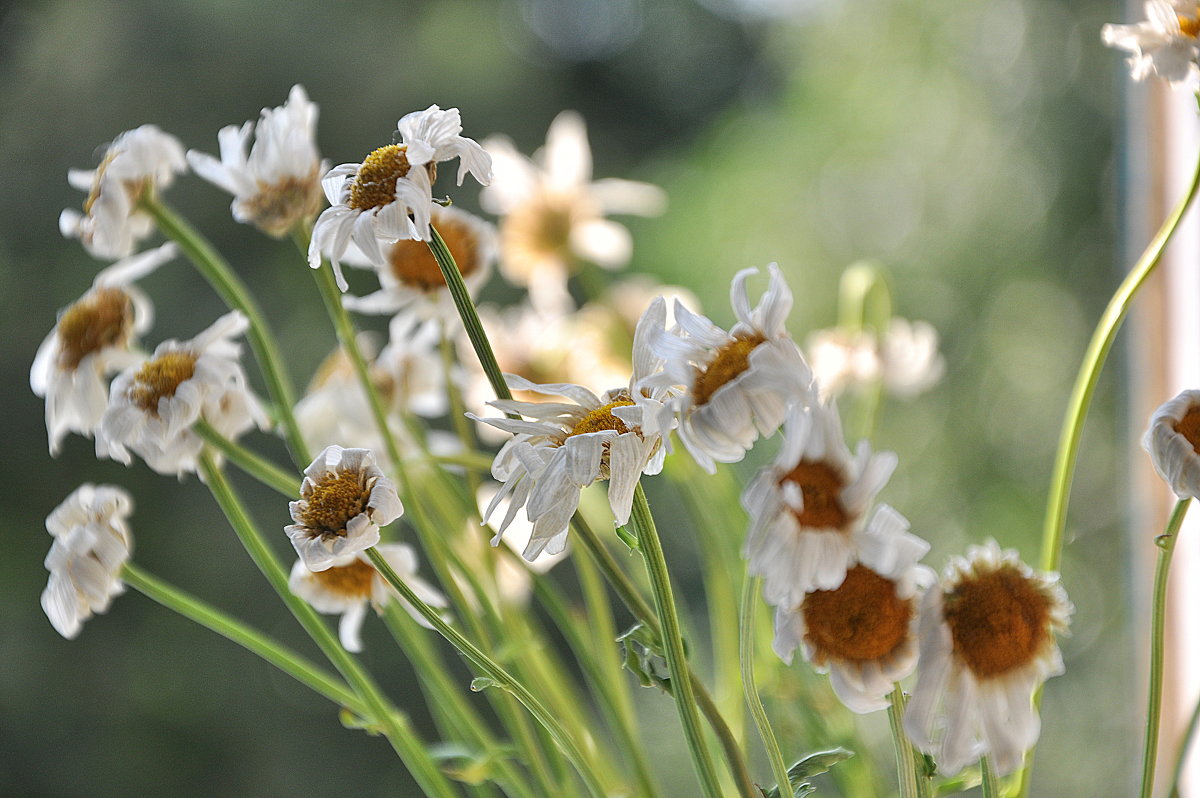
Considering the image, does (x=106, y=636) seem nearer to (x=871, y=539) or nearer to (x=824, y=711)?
(x=824, y=711)

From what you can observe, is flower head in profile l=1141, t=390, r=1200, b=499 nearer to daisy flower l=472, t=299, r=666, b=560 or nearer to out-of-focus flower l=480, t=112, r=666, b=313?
daisy flower l=472, t=299, r=666, b=560

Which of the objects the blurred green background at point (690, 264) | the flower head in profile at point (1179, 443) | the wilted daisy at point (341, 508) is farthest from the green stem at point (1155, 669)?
the blurred green background at point (690, 264)

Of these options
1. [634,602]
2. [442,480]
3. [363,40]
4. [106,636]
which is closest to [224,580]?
[106,636]

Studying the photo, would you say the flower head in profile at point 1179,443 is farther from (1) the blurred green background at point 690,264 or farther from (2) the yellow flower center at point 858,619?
(1) the blurred green background at point 690,264

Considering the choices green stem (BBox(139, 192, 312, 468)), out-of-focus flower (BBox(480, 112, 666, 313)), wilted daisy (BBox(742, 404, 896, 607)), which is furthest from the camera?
out-of-focus flower (BBox(480, 112, 666, 313))

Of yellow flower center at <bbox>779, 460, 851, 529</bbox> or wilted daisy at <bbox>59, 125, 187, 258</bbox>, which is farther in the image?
wilted daisy at <bbox>59, 125, 187, 258</bbox>

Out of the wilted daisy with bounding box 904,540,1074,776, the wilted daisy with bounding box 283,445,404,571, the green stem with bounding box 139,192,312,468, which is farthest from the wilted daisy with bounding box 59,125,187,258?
the wilted daisy with bounding box 904,540,1074,776

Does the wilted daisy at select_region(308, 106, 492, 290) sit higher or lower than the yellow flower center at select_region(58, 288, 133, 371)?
higher
